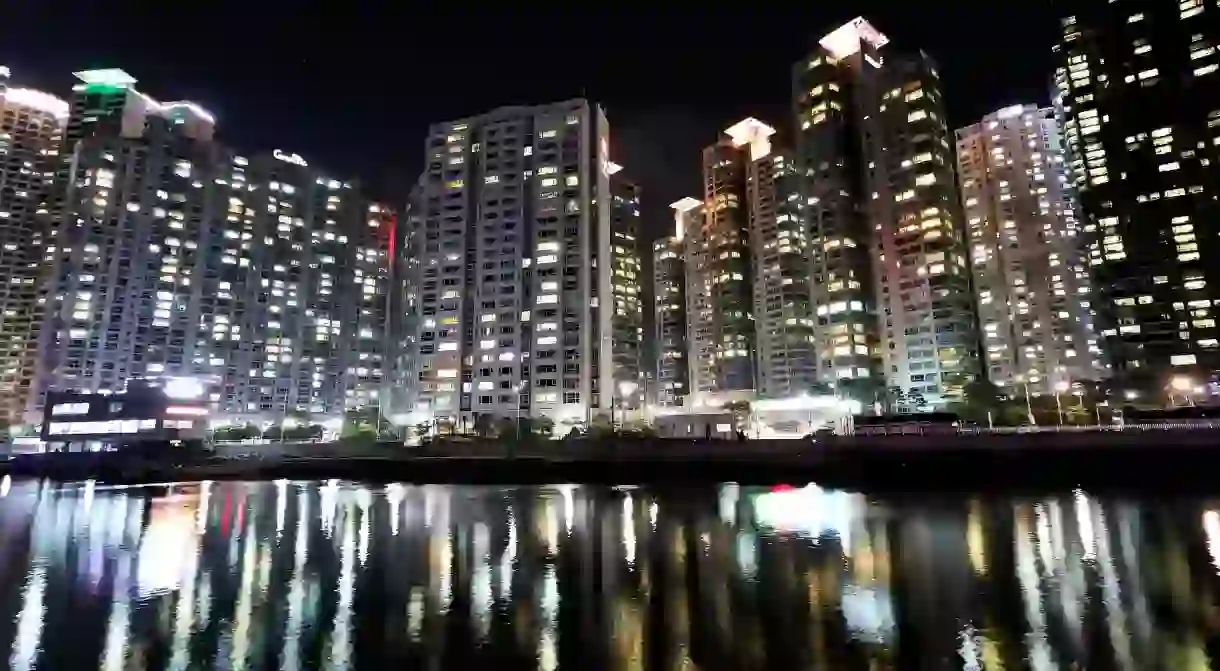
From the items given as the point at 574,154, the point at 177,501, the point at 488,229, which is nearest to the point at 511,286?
the point at 488,229

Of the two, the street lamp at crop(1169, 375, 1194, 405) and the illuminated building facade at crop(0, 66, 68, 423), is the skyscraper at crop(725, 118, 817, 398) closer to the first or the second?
the street lamp at crop(1169, 375, 1194, 405)

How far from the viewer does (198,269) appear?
15112cm

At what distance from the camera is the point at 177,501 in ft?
157

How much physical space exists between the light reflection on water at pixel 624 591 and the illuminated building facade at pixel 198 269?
12656 centimetres

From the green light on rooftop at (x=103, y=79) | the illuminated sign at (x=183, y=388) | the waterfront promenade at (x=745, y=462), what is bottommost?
the waterfront promenade at (x=745, y=462)

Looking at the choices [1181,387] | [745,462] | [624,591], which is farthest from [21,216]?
[1181,387]

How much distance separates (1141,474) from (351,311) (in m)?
185

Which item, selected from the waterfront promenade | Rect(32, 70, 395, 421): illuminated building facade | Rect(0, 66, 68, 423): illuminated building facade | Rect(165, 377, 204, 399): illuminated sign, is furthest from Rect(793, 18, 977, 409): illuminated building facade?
Rect(0, 66, 68, 423): illuminated building facade

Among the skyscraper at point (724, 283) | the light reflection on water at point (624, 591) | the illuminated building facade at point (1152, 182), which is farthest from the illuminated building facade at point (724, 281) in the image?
the light reflection on water at point (624, 591)

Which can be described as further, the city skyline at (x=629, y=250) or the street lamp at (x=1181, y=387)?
the city skyline at (x=629, y=250)

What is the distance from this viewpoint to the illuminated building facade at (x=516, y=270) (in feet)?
379

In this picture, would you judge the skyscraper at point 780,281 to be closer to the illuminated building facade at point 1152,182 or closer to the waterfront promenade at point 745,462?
the illuminated building facade at point 1152,182

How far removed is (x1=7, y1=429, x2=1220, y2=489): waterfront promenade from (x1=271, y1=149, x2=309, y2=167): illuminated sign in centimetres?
11446

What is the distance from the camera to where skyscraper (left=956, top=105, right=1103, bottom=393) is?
144m
